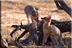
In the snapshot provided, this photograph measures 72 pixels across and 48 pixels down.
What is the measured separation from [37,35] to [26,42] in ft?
2.00

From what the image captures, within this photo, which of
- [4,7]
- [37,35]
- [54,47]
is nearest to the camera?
[54,47]

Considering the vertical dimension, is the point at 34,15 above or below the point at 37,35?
above

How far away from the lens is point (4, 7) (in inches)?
672

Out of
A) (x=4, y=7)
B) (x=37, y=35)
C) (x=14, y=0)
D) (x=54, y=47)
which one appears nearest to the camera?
(x=54, y=47)

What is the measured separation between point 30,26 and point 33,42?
0.76m

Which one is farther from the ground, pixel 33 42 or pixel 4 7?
pixel 4 7

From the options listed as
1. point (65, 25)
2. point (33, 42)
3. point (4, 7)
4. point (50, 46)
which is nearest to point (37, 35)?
point (33, 42)

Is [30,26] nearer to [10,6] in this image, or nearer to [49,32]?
[49,32]

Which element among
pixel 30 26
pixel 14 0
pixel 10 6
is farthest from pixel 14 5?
pixel 30 26

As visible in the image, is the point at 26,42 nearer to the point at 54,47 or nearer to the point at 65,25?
the point at 54,47

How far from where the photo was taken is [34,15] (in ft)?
20.1

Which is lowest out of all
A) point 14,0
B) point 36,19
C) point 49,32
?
point 49,32

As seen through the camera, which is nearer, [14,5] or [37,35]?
[37,35]

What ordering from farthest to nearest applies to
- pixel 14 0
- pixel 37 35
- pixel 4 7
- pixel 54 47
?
pixel 14 0 → pixel 4 7 → pixel 37 35 → pixel 54 47
